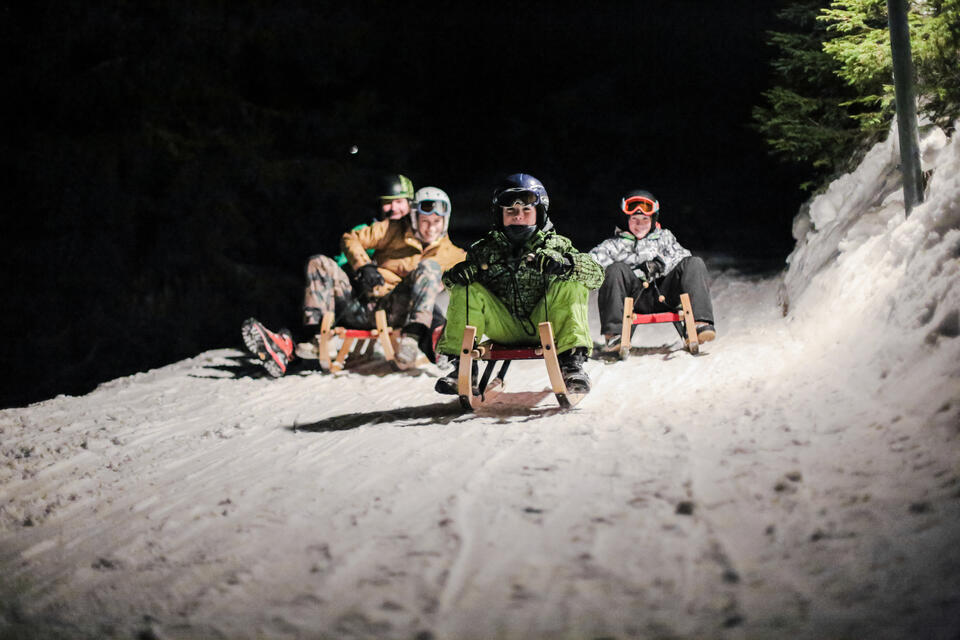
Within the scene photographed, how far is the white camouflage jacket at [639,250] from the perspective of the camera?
6.68m

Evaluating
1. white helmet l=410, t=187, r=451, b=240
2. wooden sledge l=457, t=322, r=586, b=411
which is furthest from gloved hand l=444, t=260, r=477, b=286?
white helmet l=410, t=187, r=451, b=240

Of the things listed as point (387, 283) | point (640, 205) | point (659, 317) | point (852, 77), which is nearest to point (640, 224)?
point (640, 205)

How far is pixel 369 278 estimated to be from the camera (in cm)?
666

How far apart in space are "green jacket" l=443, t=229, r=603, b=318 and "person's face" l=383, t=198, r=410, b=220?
2639 mm

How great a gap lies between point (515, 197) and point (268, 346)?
300 centimetres

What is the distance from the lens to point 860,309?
4582 millimetres

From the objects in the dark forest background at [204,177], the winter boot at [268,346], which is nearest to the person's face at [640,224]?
the winter boot at [268,346]

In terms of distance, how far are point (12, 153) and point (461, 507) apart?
17.4 m

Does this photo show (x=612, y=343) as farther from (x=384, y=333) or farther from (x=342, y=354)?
(x=342, y=354)

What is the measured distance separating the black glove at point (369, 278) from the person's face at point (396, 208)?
648 mm

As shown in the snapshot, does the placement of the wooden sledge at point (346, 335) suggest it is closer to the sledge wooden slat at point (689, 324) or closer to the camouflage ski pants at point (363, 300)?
the camouflage ski pants at point (363, 300)

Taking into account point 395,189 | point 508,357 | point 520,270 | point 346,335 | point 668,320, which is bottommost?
point 668,320

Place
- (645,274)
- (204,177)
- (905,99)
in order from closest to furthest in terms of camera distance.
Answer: (905,99) < (645,274) < (204,177)

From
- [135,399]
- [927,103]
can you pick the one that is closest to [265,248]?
A: [135,399]
